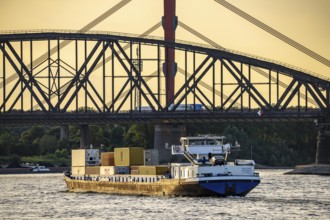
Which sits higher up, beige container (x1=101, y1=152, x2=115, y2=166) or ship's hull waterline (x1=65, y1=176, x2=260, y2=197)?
beige container (x1=101, y1=152, x2=115, y2=166)

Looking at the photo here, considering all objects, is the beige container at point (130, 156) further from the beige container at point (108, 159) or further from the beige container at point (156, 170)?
the beige container at point (156, 170)

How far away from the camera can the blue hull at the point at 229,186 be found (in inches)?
6373

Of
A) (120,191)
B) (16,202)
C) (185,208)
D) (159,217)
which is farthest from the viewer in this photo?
(120,191)

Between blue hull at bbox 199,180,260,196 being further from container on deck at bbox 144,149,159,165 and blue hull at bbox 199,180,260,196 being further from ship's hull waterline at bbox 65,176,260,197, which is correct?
container on deck at bbox 144,149,159,165

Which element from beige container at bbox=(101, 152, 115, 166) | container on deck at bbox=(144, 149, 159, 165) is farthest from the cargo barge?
beige container at bbox=(101, 152, 115, 166)

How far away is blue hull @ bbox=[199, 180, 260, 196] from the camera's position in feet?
531

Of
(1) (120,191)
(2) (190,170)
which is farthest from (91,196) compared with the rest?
(2) (190,170)

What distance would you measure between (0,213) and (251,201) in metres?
26.8

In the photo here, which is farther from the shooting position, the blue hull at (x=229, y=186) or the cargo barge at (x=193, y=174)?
the cargo barge at (x=193, y=174)

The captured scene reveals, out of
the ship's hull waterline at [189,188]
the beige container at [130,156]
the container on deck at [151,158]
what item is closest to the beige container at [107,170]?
the beige container at [130,156]

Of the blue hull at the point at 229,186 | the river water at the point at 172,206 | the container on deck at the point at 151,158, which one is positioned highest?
the container on deck at the point at 151,158

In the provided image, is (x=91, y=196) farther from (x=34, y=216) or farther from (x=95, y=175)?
(x=34, y=216)

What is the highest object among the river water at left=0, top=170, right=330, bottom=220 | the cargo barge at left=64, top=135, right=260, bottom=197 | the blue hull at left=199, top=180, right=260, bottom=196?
the cargo barge at left=64, top=135, right=260, bottom=197

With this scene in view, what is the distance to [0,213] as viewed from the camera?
15350 cm
